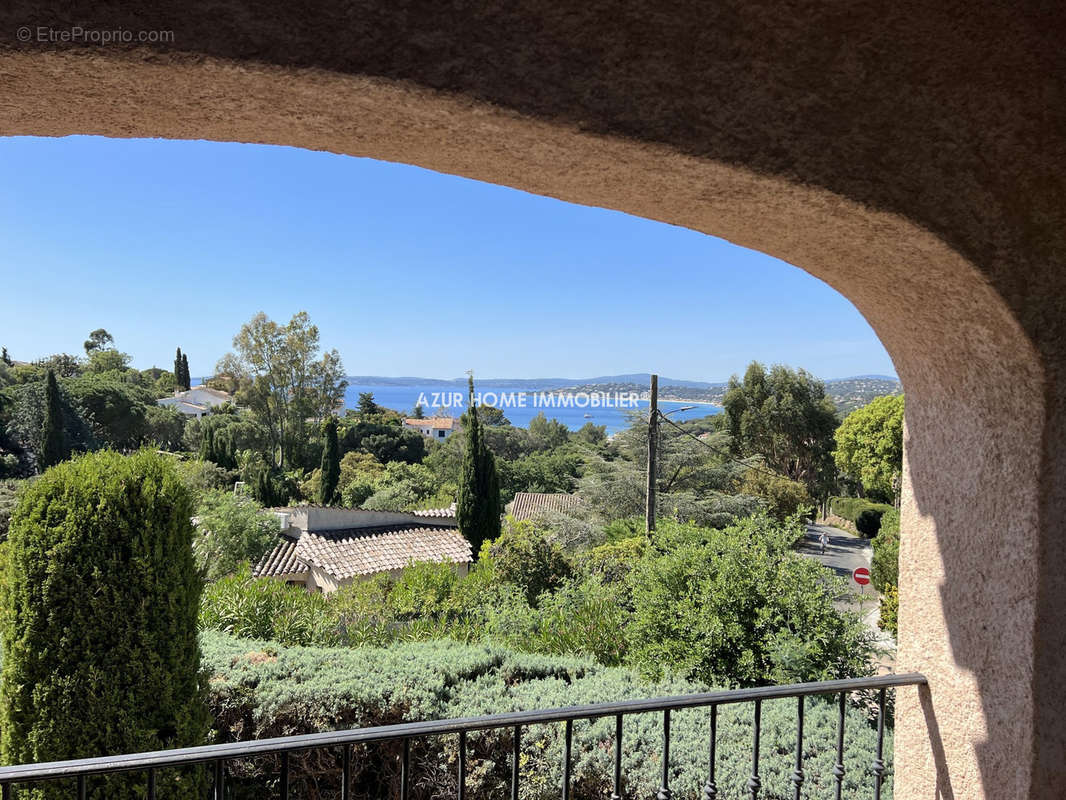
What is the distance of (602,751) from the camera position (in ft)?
8.15

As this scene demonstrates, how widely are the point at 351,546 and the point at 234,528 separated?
2.18m

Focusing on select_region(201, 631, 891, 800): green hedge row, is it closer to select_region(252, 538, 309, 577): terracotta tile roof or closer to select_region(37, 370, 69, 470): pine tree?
select_region(252, 538, 309, 577): terracotta tile roof

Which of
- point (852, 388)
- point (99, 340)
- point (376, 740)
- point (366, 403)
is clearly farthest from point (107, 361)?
point (376, 740)

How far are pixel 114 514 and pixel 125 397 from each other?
1075 inches

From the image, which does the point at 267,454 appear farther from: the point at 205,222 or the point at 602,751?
the point at 602,751

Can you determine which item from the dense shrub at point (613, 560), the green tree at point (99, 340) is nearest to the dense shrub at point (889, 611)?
the dense shrub at point (613, 560)

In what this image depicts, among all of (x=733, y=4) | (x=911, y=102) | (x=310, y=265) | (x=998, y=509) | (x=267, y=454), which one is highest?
(x=310, y=265)

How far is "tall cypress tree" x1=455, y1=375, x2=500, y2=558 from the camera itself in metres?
11.8

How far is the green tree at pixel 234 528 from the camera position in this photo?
28.6 feet

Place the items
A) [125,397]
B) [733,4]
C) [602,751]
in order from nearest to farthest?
1. [733,4]
2. [602,751]
3. [125,397]

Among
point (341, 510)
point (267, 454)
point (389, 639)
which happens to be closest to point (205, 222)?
point (267, 454)

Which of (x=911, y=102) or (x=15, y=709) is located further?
(x=15, y=709)

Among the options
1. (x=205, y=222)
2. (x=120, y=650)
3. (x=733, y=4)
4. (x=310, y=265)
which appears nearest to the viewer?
(x=733, y=4)

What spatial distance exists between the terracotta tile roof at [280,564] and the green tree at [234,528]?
174mm
